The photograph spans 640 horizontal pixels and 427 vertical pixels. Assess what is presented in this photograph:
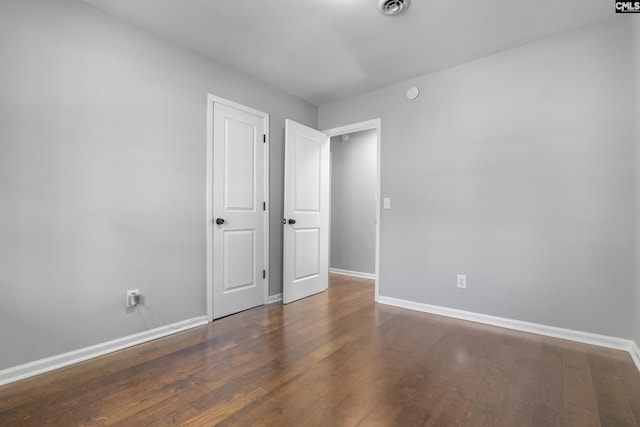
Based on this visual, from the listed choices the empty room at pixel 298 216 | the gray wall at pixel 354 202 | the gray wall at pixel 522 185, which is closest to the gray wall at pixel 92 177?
the empty room at pixel 298 216

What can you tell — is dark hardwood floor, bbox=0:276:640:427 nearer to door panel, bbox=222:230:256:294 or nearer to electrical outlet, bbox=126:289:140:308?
electrical outlet, bbox=126:289:140:308

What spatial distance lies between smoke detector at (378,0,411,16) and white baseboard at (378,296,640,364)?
2659 mm

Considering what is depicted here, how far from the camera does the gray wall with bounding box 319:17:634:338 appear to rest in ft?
7.33

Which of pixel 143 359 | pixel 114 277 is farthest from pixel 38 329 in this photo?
pixel 143 359

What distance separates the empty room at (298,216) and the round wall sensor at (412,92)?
0.32 feet

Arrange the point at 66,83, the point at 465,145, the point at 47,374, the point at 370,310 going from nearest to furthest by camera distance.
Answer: the point at 47,374 → the point at 66,83 → the point at 465,145 → the point at 370,310

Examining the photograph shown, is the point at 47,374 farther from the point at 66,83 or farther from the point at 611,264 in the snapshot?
the point at 611,264

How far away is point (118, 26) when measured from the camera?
220 centimetres

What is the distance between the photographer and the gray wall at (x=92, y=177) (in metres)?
1.78

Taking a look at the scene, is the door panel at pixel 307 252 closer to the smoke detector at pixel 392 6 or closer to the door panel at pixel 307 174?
the door panel at pixel 307 174

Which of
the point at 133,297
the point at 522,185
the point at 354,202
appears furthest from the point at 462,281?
the point at 133,297

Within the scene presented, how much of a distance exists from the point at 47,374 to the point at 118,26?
2445mm

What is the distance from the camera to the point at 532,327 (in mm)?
2506

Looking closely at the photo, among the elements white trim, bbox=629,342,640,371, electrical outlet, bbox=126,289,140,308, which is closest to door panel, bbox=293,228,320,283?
electrical outlet, bbox=126,289,140,308
